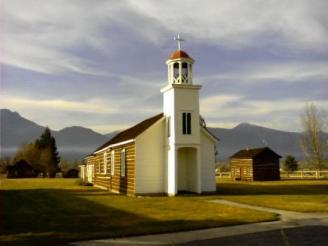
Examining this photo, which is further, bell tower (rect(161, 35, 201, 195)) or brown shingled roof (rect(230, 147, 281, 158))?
brown shingled roof (rect(230, 147, 281, 158))

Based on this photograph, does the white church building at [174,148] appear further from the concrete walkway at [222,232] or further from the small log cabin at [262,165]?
the small log cabin at [262,165]

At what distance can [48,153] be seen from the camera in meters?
88.4

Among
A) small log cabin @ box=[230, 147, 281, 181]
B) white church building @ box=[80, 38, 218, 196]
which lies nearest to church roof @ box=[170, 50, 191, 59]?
white church building @ box=[80, 38, 218, 196]

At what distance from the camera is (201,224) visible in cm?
1547

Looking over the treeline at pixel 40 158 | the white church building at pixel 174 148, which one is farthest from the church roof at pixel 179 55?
the treeline at pixel 40 158

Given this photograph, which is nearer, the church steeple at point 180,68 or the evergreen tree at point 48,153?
the church steeple at point 180,68

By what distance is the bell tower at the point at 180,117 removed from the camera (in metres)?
29.8

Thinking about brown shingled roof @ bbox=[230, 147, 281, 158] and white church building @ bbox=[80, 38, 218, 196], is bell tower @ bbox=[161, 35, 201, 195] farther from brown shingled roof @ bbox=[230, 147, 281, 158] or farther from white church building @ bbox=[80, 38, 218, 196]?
brown shingled roof @ bbox=[230, 147, 281, 158]

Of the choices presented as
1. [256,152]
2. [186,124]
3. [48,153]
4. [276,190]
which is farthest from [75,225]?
[48,153]

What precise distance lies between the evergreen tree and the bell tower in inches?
2283

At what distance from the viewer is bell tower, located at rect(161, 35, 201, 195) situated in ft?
97.8

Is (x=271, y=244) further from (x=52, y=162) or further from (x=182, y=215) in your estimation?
(x=52, y=162)

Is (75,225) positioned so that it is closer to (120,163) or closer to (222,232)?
(222,232)

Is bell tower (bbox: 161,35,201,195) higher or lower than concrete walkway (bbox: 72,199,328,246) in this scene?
higher
